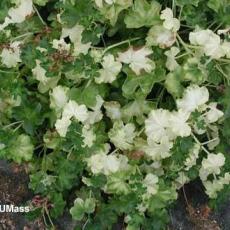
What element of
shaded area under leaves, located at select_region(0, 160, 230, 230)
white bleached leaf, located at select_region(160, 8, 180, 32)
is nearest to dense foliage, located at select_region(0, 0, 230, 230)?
white bleached leaf, located at select_region(160, 8, 180, 32)

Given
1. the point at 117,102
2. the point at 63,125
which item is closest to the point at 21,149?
the point at 63,125

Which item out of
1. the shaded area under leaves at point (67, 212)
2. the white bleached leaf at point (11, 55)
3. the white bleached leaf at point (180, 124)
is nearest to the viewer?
the white bleached leaf at point (180, 124)

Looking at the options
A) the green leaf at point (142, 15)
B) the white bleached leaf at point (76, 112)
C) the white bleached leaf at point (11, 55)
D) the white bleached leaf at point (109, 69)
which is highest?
the green leaf at point (142, 15)

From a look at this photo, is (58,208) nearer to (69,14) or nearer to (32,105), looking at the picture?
(32,105)

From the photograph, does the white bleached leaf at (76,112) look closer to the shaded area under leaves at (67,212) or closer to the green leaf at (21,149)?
the green leaf at (21,149)

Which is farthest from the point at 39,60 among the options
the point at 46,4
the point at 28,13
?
the point at 46,4

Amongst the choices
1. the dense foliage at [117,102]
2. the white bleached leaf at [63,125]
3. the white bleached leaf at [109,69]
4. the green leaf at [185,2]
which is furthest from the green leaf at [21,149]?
the green leaf at [185,2]

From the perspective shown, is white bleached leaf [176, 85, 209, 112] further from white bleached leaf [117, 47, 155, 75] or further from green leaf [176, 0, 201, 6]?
green leaf [176, 0, 201, 6]
